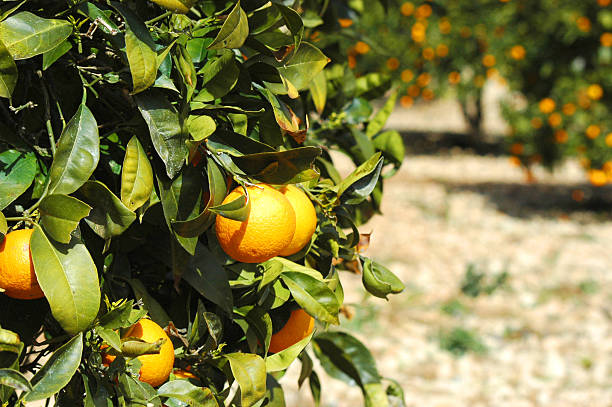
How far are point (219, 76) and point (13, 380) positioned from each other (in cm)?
33

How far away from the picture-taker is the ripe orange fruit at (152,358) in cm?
68

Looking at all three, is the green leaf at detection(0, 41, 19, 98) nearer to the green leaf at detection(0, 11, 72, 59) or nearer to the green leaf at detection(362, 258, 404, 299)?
the green leaf at detection(0, 11, 72, 59)

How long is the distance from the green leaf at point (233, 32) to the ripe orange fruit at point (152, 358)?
11.4 inches

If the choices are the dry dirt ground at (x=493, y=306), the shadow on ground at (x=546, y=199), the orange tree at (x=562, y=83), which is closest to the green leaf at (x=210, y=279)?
the dry dirt ground at (x=493, y=306)

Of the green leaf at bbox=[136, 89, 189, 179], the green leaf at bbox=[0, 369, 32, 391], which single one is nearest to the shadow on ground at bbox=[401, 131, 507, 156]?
the green leaf at bbox=[136, 89, 189, 179]

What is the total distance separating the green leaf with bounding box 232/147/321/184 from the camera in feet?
2.15

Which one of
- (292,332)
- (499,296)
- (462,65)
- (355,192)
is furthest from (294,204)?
(462,65)

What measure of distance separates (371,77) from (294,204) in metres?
0.51

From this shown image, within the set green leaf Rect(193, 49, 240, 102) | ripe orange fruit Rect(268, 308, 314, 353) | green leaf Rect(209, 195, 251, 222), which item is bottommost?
ripe orange fruit Rect(268, 308, 314, 353)

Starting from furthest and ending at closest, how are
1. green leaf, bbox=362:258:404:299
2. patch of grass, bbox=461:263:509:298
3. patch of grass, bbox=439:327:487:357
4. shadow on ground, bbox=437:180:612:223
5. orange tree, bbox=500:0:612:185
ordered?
1. shadow on ground, bbox=437:180:612:223
2. orange tree, bbox=500:0:612:185
3. patch of grass, bbox=461:263:509:298
4. patch of grass, bbox=439:327:487:357
5. green leaf, bbox=362:258:404:299

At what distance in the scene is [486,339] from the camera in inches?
111

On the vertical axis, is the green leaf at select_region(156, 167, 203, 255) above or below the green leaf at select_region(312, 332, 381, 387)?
above

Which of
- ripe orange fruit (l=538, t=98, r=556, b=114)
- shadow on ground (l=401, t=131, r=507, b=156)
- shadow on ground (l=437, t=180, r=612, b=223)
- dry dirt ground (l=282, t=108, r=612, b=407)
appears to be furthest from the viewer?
shadow on ground (l=401, t=131, r=507, b=156)

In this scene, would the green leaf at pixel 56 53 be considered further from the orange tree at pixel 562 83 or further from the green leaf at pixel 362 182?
the orange tree at pixel 562 83
